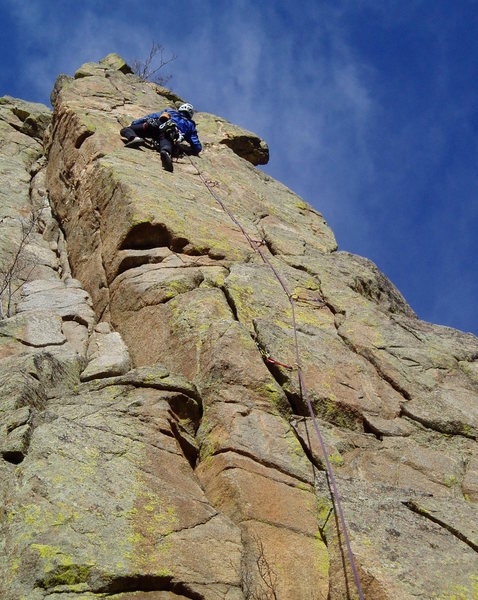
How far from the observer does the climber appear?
1422 centimetres

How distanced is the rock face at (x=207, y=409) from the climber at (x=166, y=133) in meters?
0.41

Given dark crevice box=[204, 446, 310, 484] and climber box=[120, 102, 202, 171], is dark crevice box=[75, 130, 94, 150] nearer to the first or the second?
climber box=[120, 102, 202, 171]

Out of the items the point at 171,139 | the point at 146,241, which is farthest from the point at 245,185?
the point at 146,241

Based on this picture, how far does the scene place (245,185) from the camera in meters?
15.5

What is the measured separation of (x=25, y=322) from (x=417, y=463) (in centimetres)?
575

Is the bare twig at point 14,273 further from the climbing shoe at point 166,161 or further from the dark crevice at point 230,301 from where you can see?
the dark crevice at point 230,301

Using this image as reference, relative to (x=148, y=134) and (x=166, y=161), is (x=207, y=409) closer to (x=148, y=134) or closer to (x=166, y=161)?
(x=166, y=161)

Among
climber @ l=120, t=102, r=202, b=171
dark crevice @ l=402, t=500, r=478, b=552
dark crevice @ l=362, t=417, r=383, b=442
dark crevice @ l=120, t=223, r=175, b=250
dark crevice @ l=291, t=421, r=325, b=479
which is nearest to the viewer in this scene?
dark crevice @ l=402, t=500, r=478, b=552

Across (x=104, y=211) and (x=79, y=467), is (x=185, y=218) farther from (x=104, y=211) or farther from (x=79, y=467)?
(x=79, y=467)

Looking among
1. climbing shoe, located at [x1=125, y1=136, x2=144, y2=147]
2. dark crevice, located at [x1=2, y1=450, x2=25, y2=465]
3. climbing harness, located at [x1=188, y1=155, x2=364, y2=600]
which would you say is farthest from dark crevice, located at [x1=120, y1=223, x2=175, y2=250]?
dark crevice, located at [x1=2, y1=450, x2=25, y2=465]

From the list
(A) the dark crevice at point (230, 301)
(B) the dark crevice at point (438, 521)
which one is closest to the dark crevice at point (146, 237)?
(A) the dark crevice at point (230, 301)

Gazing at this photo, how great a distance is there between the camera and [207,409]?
7227 mm

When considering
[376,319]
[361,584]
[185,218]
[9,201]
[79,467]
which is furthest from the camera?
[9,201]

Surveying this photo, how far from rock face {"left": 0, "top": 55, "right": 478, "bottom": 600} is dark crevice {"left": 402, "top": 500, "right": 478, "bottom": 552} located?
0.01 m
